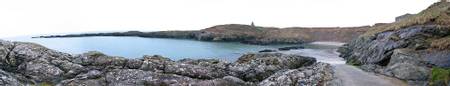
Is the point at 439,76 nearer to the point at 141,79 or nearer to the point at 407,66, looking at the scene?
the point at 407,66

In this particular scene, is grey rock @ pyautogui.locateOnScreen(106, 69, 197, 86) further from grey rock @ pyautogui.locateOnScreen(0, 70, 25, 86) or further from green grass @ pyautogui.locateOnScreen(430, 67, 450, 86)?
green grass @ pyautogui.locateOnScreen(430, 67, 450, 86)

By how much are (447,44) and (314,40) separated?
159766mm

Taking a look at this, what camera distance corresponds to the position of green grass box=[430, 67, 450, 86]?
94.0ft

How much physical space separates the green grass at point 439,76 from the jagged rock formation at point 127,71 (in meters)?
5.64

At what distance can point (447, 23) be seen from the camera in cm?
4528

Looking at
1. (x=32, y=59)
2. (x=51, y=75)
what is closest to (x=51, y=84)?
(x=51, y=75)

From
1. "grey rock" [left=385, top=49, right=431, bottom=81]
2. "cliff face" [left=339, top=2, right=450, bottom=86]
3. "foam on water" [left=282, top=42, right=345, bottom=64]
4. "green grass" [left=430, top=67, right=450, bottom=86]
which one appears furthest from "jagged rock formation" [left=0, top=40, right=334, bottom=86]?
"foam on water" [left=282, top=42, right=345, bottom=64]

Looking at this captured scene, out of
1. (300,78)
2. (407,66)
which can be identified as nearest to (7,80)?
(300,78)

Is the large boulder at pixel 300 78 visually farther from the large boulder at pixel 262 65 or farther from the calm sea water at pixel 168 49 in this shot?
the calm sea water at pixel 168 49

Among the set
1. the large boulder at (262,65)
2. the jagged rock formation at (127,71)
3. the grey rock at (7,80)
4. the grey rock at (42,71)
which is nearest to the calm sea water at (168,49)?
the large boulder at (262,65)

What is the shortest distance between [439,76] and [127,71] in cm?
1700

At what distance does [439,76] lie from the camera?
98.3 ft

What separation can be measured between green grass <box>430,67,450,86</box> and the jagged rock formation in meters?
5.64

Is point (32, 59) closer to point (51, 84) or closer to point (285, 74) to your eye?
point (51, 84)
